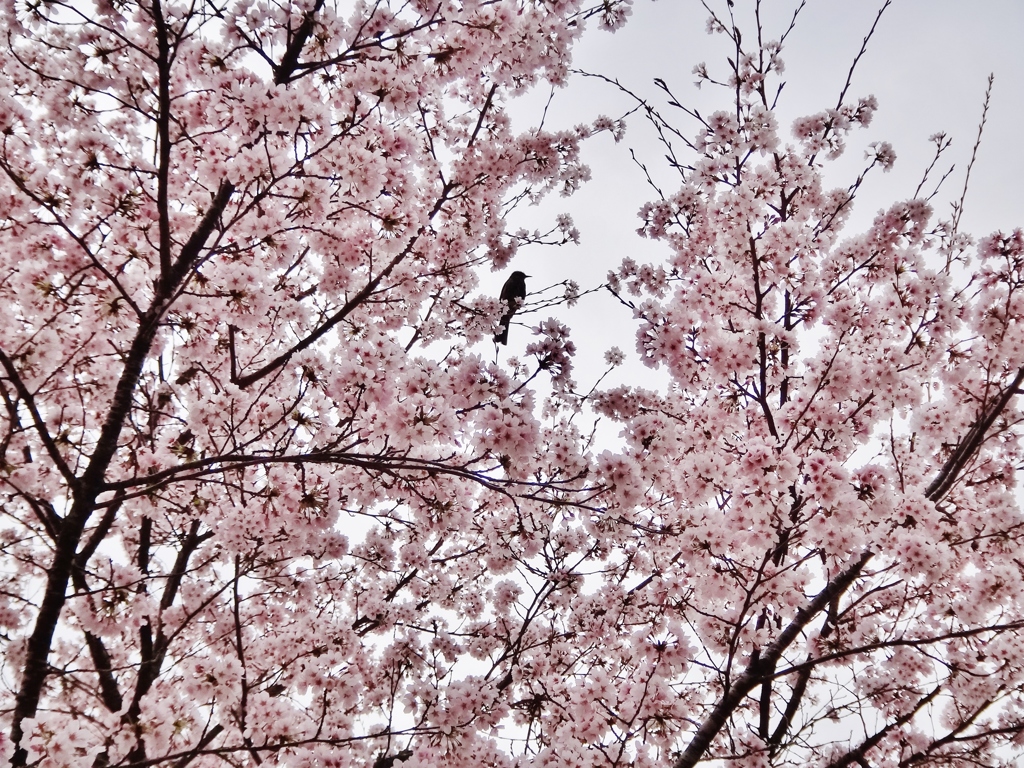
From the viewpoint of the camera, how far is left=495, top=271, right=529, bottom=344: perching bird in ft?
17.6

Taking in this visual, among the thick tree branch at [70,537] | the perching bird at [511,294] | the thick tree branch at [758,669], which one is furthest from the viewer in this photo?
the perching bird at [511,294]

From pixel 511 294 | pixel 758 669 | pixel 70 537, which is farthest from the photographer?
pixel 511 294

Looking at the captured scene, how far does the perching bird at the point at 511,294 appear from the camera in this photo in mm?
5367

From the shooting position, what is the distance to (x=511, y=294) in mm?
5777

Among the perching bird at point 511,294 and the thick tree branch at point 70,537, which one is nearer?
the thick tree branch at point 70,537

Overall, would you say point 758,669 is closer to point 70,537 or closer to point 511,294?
point 511,294

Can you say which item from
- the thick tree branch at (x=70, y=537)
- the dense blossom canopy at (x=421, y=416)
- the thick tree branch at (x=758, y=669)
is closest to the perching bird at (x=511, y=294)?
the dense blossom canopy at (x=421, y=416)

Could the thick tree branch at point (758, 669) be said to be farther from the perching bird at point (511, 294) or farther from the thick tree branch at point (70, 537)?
the thick tree branch at point (70, 537)

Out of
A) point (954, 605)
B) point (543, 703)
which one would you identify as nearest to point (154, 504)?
point (543, 703)

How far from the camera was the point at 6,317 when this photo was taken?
4555 mm

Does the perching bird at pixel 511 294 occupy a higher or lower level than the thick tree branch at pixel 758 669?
higher

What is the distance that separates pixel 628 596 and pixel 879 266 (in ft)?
14.8

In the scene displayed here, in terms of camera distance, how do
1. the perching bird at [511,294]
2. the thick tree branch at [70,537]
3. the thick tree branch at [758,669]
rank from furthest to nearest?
the perching bird at [511,294], the thick tree branch at [758,669], the thick tree branch at [70,537]

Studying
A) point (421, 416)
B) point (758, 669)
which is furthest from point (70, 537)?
point (758, 669)
